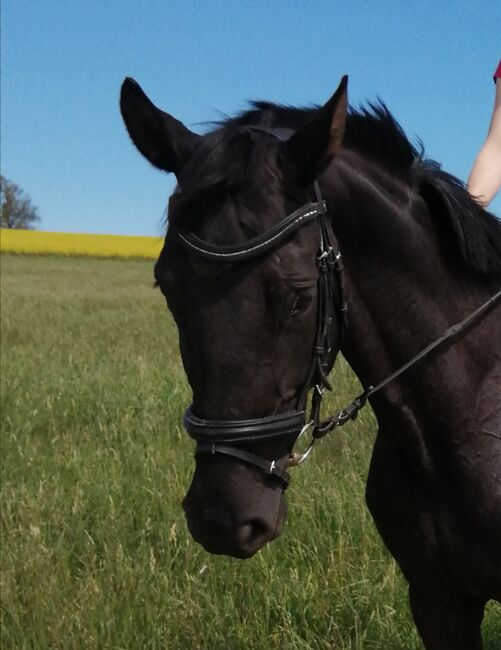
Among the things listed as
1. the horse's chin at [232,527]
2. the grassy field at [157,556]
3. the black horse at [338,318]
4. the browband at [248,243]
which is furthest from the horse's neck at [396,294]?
the grassy field at [157,556]

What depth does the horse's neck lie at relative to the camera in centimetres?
191

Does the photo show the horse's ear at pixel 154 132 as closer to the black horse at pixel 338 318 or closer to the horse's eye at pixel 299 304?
the black horse at pixel 338 318

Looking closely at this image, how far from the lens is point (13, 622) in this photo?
3006 millimetres

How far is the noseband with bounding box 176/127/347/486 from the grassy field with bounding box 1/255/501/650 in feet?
4.93

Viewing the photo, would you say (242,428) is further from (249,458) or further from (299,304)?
(299,304)

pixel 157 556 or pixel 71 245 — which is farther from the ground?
pixel 71 245

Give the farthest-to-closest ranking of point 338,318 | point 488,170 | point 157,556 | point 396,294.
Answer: point 157,556 < point 488,170 < point 396,294 < point 338,318

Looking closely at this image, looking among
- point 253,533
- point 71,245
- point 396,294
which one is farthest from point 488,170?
point 71,245

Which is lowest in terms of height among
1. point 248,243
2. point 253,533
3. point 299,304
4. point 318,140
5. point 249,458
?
point 253,533

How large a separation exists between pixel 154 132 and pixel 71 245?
1825 inches

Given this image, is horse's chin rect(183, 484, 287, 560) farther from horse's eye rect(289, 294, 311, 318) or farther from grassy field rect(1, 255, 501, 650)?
grassy field rect(1, 255, 501, 650)

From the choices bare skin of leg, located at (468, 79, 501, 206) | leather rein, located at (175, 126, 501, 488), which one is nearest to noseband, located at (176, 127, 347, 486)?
leather rein, located at (175, 126, 501, 488)

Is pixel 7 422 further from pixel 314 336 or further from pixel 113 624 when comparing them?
pixel 314 336

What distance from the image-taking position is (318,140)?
1650 millimetres
